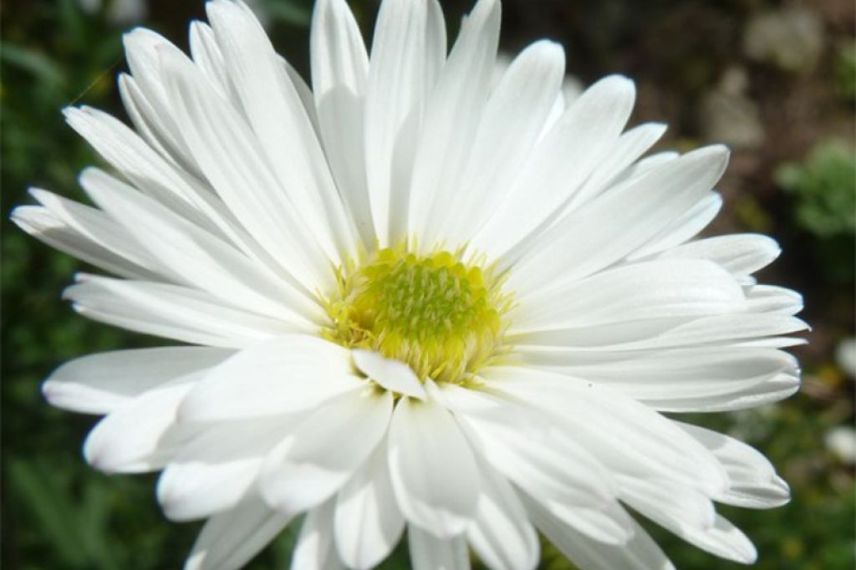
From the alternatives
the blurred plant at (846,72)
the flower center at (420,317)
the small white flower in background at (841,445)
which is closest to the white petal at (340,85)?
the flower center at (420,317)

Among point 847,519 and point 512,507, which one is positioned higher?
point 512,507

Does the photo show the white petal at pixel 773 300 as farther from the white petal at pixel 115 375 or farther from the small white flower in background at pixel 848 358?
the small white flower in background at pixel 848 358

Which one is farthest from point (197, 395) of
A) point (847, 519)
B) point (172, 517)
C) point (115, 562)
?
point (847, 519)

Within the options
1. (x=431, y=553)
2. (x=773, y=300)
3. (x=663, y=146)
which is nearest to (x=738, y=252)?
(x=773, y=300)

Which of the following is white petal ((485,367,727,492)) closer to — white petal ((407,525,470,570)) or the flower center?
white petal ((407,525,470,570))

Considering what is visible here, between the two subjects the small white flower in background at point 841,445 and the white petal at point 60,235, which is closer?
the white petal at point 60,235

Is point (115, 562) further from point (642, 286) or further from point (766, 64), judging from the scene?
point (766, 64)

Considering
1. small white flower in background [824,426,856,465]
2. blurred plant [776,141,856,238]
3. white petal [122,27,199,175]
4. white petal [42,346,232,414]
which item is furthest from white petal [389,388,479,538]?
Result: blurred plant [776,141,856,238]
